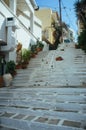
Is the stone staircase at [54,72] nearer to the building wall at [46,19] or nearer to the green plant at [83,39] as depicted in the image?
the green plant at [83,39]

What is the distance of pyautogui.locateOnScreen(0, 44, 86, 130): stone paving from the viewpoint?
6051mm

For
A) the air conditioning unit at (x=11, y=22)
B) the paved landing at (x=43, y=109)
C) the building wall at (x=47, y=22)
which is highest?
the building wall at (x=47, y=22)

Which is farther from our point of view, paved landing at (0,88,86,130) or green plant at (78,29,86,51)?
green plant at (78,29,86,51)

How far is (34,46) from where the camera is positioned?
18766mm

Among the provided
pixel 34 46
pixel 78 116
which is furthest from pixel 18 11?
pixel 78 116

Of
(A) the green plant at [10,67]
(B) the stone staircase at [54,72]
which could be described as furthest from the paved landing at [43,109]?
(A) the green plant at [10,67]

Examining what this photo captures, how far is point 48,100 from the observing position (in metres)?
8.21

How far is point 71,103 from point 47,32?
25586 mm

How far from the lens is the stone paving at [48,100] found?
19.9 feet

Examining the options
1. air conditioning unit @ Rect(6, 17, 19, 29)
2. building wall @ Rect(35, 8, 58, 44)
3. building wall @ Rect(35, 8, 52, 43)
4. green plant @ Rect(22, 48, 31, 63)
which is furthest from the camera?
building wall @ Rect(35, 8, 52, 43)

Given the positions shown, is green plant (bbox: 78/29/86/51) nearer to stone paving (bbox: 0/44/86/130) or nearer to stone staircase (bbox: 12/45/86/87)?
stone staircase (bbox: 12/45/86/87)

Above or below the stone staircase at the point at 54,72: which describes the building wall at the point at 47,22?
above

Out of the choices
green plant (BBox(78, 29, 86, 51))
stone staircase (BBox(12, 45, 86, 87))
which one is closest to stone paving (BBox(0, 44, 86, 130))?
stone staircase (BBox(12, 45, 86, 87))

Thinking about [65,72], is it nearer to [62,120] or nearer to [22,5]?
[62,120]
